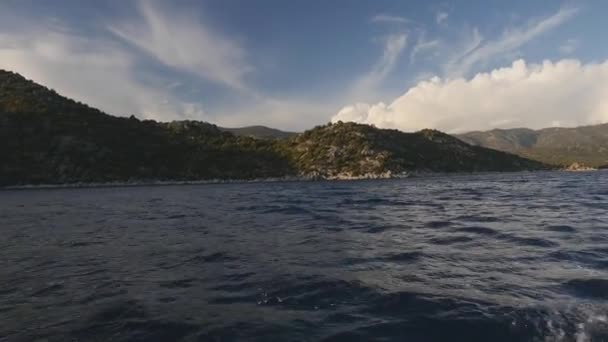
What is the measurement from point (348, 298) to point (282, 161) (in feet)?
488

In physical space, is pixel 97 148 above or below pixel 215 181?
above

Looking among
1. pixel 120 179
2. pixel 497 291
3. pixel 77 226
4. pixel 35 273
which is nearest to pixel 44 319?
pixel 35 273

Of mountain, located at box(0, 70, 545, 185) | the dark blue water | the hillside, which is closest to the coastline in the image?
mountain, located at box(0, 70, 545, 185)

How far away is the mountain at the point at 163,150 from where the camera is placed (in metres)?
121

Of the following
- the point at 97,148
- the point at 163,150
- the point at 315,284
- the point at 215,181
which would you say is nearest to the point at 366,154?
the point at 215,181

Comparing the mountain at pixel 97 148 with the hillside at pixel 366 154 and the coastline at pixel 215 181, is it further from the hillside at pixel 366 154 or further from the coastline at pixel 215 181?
the hillside at pixel 366 154

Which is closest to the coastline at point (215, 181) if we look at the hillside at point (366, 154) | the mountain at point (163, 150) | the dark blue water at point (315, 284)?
A: the mountain at point (163, 150)

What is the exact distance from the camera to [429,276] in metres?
11.9

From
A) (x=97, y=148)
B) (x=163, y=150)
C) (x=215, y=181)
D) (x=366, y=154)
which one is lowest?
(x=215, y=181)

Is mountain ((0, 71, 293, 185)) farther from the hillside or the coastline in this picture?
the hillside

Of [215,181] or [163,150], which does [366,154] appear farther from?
[163,150]

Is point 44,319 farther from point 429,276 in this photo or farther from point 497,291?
point 497,291

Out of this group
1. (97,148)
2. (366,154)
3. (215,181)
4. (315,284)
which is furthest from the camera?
(366,154)

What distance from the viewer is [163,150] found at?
15162 cm
